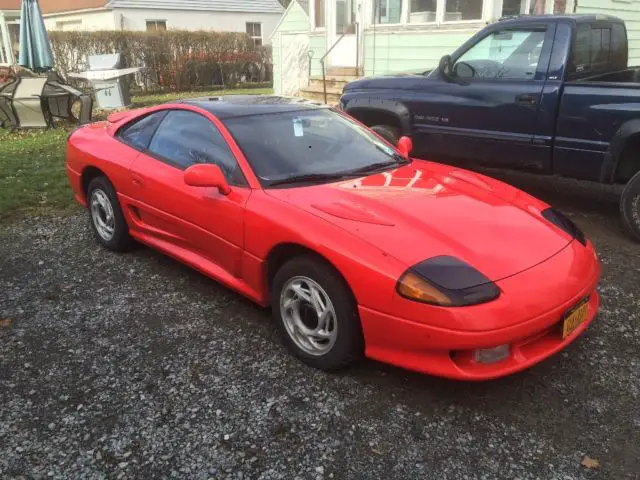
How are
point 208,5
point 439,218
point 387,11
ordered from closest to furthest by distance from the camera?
point 439,218 < point 387,11 < point 208,5

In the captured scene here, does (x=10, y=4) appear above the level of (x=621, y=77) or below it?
above

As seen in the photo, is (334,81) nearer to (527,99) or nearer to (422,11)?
(422,11)

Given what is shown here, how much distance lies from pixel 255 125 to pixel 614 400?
8.78 feet

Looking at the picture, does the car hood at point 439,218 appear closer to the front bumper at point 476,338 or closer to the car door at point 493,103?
the front bumper at point 476,338

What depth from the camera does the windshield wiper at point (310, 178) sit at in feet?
11.6

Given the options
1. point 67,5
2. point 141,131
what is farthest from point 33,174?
point 67,5

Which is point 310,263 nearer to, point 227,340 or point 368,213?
point 368,213

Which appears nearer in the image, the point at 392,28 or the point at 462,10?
the point at 462,10

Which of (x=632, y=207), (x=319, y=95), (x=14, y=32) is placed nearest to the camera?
(x=632, y=207)

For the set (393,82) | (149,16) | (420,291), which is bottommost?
(420,291)

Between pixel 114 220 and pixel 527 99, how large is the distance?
3.95m

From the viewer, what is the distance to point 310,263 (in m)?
3.08

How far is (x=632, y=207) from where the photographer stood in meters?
5.03

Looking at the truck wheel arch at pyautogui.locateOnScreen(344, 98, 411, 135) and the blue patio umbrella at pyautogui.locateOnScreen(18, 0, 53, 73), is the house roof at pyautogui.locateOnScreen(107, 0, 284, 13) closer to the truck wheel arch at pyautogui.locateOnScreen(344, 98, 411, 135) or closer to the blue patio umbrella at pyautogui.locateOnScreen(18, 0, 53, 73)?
the blue patio umbrella at pyautogui.locateOnScreen(18, 0, 53, 73)
